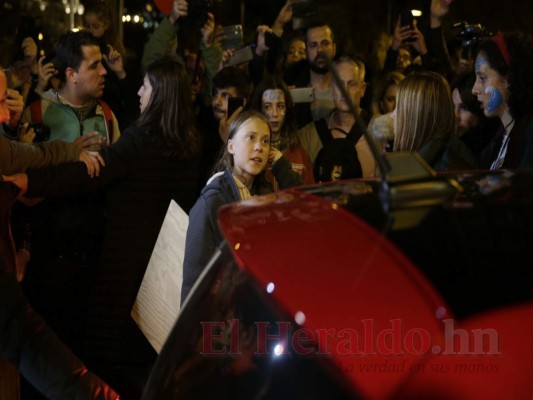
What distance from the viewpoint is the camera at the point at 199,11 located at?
25.8 feet

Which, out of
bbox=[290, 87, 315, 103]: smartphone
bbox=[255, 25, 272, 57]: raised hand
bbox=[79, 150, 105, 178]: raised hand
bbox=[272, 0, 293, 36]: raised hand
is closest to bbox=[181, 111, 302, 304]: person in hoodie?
bbox=[79, 150, 105, 178]: raised hand

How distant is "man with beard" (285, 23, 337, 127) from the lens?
7602 mm

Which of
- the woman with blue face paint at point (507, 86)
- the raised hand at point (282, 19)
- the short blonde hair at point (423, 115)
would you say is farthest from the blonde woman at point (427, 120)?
the raised hand at point (282, 19)

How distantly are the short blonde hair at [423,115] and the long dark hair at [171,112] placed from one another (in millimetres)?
1339

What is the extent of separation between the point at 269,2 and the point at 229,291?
33.3 feet

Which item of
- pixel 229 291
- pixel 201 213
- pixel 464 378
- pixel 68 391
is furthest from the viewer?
pixel 201 213

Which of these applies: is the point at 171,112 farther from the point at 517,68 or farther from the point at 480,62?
the point at 517,68

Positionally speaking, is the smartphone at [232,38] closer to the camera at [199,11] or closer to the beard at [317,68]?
the camera at [199,11]

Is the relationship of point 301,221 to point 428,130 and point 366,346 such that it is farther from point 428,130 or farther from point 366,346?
point 428,130

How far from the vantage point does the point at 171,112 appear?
569cm

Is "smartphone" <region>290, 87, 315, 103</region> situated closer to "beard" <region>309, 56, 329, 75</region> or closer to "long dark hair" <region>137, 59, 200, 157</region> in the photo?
"beard" <region>309, 56, 329, 75</region>

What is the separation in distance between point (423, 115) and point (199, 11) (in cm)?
336

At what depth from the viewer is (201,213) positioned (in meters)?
4.72

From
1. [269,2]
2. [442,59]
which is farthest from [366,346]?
[269,2]
